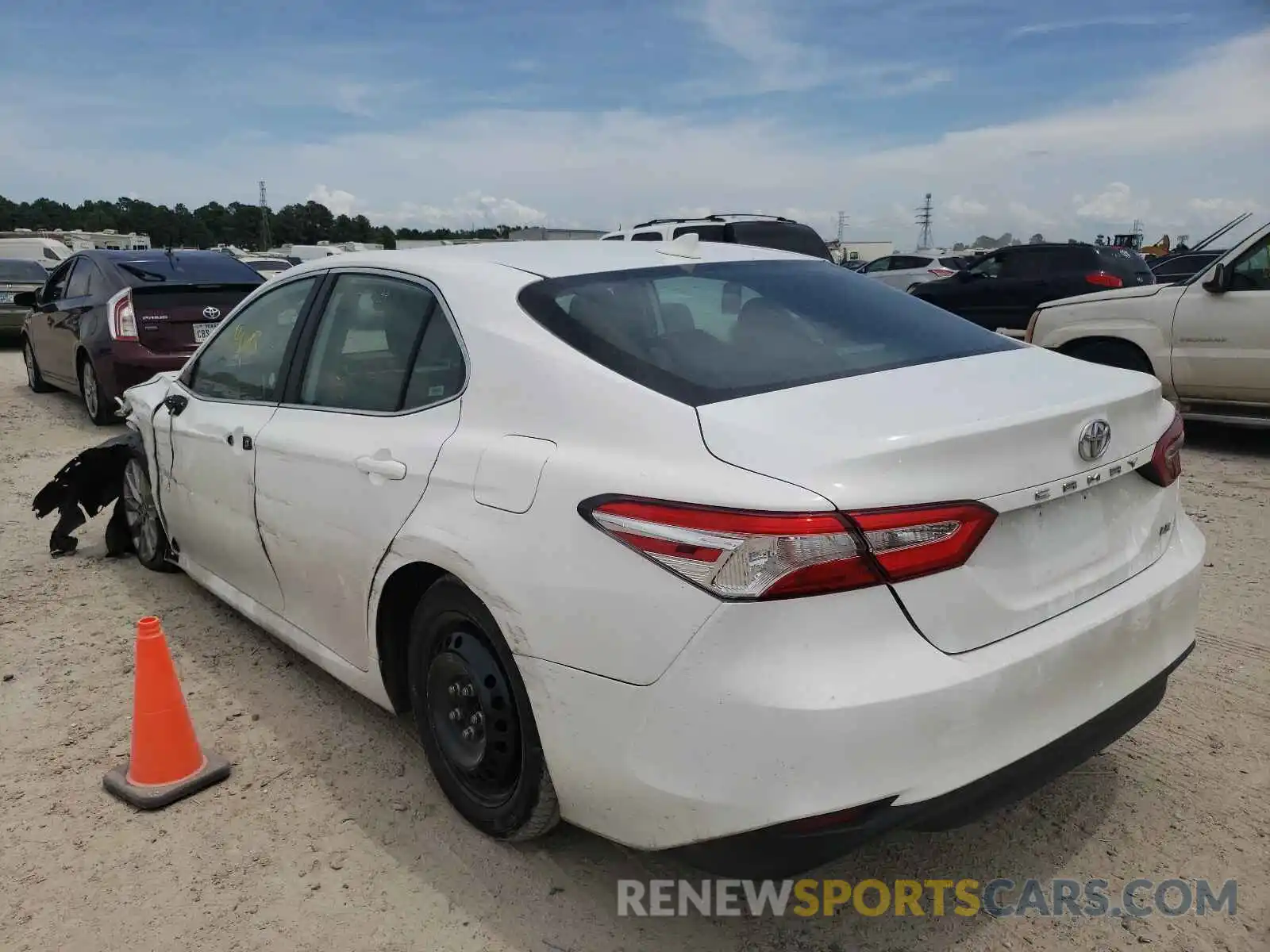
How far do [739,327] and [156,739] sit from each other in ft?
7.22

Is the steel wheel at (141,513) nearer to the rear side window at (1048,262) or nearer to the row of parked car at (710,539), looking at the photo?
the row of parked car at (710,539)

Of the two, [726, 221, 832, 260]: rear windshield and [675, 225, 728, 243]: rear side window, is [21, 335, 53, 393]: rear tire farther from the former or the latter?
[726, 221, 832, 260]: rear windshield

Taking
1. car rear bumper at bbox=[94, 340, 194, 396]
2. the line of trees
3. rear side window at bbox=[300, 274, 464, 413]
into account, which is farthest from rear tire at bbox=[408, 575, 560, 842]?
the line of trees

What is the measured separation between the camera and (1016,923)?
243 cm

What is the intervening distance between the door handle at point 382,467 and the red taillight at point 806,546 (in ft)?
3.32

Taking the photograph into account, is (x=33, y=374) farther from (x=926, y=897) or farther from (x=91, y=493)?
(x=926, y=897)

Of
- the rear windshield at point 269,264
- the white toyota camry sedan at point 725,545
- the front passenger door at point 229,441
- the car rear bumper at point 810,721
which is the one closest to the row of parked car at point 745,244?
the front passenger door at point 229,441

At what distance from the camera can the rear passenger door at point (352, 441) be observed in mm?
2805

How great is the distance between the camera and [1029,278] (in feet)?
46.4

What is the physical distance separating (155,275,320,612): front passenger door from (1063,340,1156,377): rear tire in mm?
6379

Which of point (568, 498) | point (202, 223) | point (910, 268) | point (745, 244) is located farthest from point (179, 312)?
point (202, 223)

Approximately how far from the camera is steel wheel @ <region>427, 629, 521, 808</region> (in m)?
2.58

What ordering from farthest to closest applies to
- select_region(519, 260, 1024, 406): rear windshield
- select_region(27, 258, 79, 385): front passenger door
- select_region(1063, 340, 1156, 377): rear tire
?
1. select_region(27, 258, 79, 385): front passenger door
2. select_region(1063, 340, 1156, 377): rear tire
3. select_region(519, 260, 1024, 406): rear windshield

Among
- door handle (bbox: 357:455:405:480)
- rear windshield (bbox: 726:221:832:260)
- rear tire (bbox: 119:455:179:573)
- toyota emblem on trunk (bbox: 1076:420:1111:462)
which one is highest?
rear windshield (bbox: 726:221:832:260)
